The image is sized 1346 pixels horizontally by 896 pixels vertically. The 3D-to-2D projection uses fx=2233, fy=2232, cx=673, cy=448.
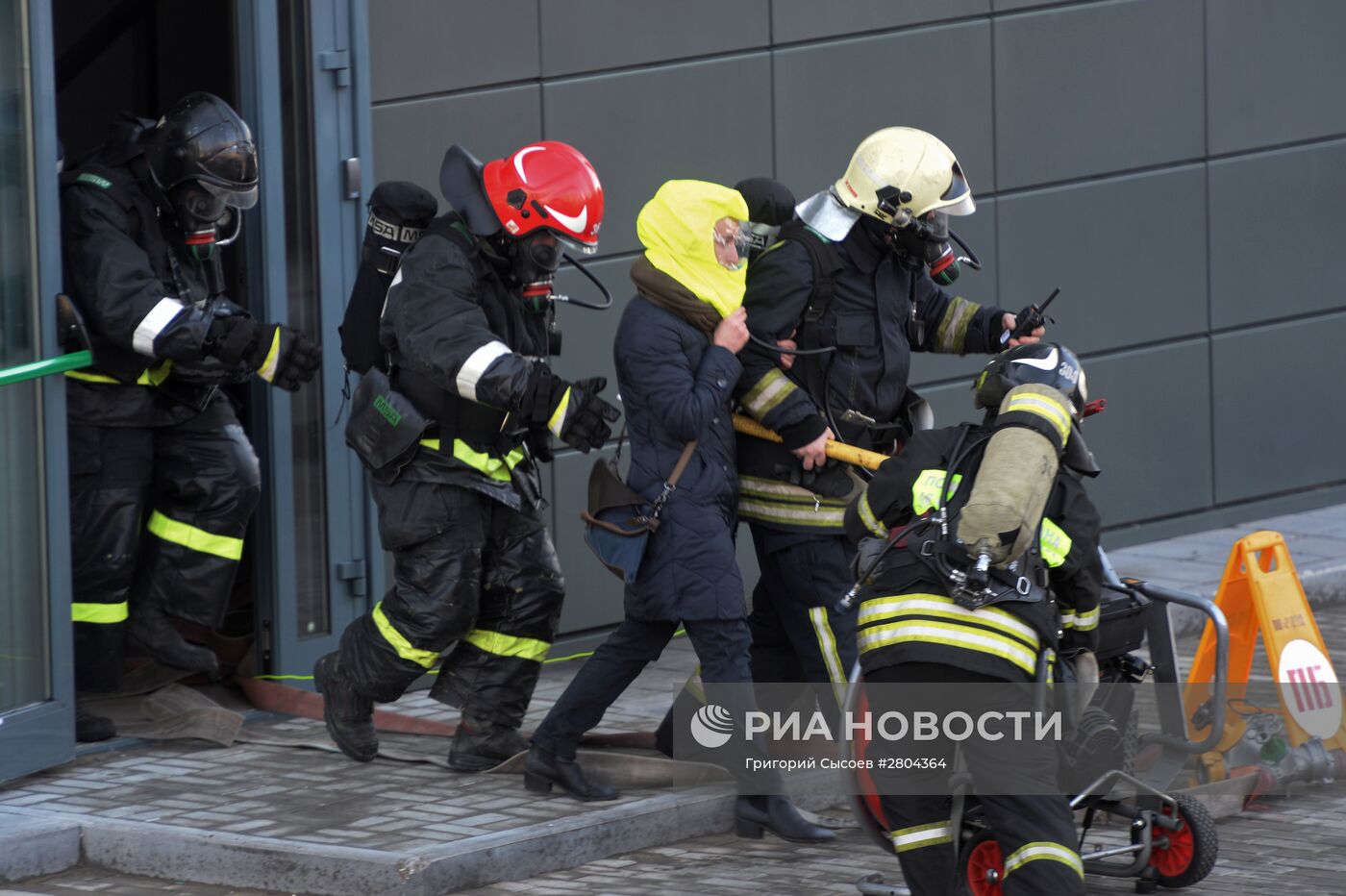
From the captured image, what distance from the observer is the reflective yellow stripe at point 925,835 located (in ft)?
17.2

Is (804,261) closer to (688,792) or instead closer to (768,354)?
(768,354)

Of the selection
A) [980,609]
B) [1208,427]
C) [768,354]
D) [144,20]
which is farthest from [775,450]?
[1208,427]

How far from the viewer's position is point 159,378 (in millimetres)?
7031

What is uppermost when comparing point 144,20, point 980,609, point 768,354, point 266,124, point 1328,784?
point 144,20

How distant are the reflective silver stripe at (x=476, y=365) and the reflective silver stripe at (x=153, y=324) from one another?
1043 millimetres

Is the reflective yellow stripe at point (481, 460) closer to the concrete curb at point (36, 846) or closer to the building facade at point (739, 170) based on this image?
the building facade at point (739, 170)

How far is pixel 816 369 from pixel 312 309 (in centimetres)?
201

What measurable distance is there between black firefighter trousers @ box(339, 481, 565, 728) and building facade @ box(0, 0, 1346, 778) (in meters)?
1.00

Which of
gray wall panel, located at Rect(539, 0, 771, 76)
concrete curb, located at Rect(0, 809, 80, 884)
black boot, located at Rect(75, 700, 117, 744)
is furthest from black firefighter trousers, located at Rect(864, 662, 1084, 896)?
gray wall panel, located at Rect(539, 0, 771, 76)

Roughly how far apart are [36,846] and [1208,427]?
6637 mm

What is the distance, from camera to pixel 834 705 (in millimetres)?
6922

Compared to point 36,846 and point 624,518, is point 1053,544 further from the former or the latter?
point 36,846

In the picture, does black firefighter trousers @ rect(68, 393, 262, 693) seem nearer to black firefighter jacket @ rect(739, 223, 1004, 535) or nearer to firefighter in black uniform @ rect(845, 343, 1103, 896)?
black firefighter jacket @ rect(739, 223, 1004, 535)

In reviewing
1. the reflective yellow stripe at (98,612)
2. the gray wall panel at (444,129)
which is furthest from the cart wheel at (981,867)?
the gray wall panel at (444,129)
